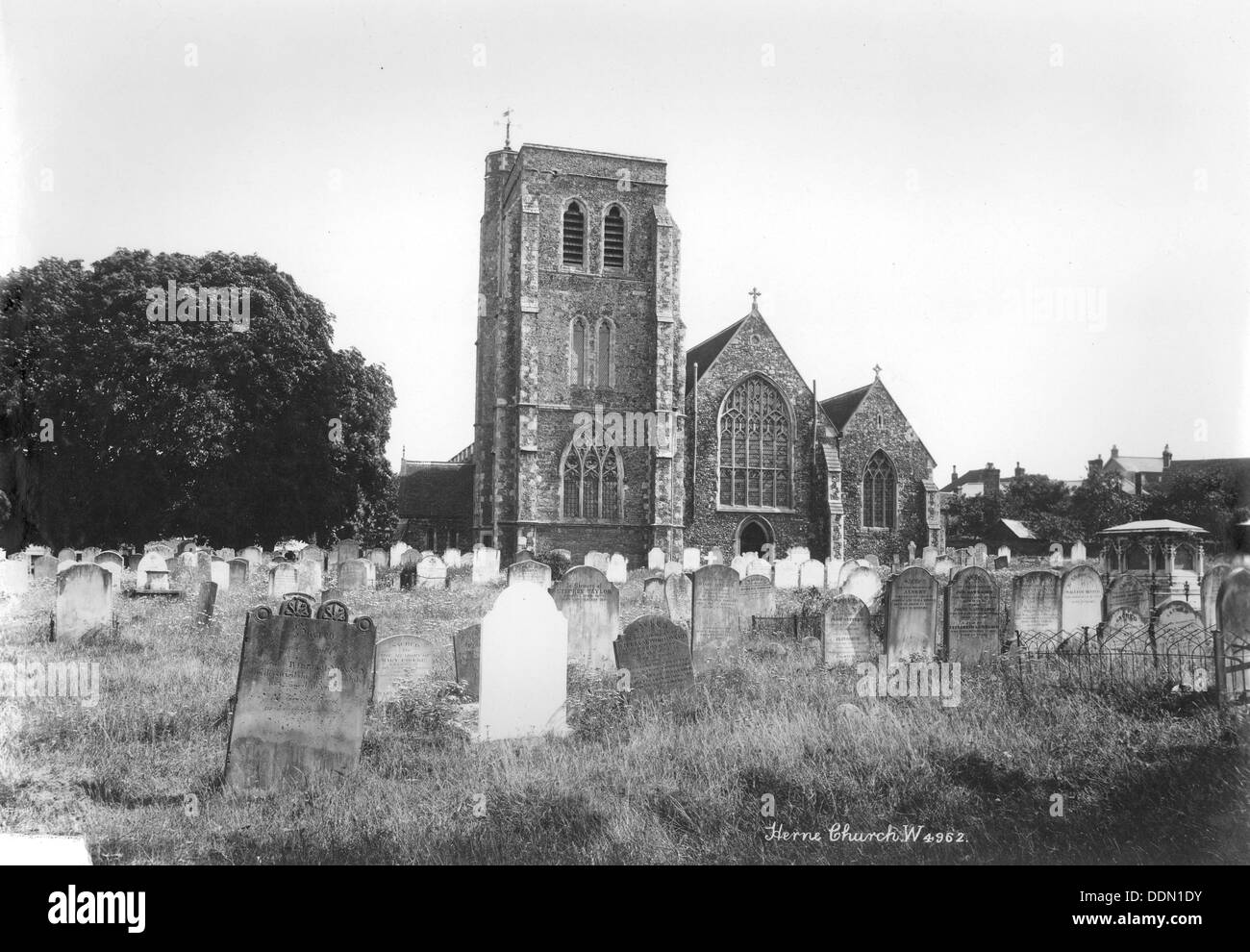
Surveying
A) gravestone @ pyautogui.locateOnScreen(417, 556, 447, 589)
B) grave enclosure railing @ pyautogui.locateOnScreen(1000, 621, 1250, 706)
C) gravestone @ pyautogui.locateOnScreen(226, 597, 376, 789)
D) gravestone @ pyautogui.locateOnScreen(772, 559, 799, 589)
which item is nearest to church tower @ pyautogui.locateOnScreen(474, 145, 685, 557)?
gravestone @ pyautogui.locateOnScreen(417, 556, 447, 589)

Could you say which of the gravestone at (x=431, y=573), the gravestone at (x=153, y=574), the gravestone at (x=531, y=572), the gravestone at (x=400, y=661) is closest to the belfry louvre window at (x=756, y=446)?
the gravestone at (x=431, y=573)

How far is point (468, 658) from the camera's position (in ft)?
28.3

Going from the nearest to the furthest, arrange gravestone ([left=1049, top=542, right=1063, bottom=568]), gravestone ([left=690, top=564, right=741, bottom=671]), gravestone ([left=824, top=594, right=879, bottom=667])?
1. gravestone ([left=824, top=594, right=879, bottom=667])
2. gravestone ([left=690, top=564, right=741, bottom=671])
3. gravestone ([left=1049, top=542, right=1063, bottom=568])

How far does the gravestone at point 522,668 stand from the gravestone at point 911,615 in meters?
4.08

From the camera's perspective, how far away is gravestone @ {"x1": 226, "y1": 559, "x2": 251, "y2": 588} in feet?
57.1

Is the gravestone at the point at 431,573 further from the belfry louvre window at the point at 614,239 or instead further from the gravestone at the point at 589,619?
the belfry louvre window at the point at 614,239

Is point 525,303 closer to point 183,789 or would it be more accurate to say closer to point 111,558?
point 111,558

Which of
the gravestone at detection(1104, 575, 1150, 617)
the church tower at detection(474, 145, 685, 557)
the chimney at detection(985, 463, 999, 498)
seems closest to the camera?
the gravestone at detection(1104, 575, 1150, 617)

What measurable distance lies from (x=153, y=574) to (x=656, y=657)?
11141mm

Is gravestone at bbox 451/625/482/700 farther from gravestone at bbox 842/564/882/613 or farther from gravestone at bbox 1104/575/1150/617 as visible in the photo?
gravestone at bbox 1104/575/1150/617

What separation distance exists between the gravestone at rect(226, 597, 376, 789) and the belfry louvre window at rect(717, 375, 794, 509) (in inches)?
1029

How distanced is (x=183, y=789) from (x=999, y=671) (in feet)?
23.2
